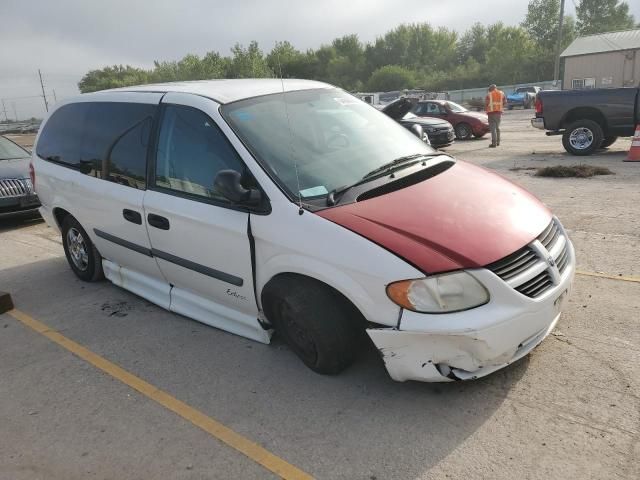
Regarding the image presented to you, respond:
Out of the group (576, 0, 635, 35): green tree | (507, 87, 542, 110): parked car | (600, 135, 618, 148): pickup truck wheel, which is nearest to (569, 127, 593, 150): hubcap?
(600, 135, 618, 148): pickup truck wheel

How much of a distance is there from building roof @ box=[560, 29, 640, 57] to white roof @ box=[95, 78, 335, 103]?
49.5 metres

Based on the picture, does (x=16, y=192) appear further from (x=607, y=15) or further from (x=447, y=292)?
(x=607, y=15)

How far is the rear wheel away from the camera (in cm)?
1795

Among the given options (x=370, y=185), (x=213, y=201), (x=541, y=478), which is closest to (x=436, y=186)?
A: (x=370, y=185)

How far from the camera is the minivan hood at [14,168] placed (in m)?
7.95

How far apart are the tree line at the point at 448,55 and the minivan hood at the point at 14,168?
64.5 m

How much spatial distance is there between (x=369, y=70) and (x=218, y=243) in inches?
3656

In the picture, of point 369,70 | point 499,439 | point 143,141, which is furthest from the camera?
point 369,70

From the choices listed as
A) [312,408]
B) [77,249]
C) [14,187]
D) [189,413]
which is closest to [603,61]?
[14,187]

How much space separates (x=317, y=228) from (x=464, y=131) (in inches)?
649

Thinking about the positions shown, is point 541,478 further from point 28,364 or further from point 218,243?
point 28,364

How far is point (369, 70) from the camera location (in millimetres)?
90812

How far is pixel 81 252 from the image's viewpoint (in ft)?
16.8

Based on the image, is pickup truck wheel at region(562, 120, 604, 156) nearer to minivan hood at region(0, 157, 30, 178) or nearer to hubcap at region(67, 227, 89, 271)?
hubcap at region(67, 227, 89, 271)
